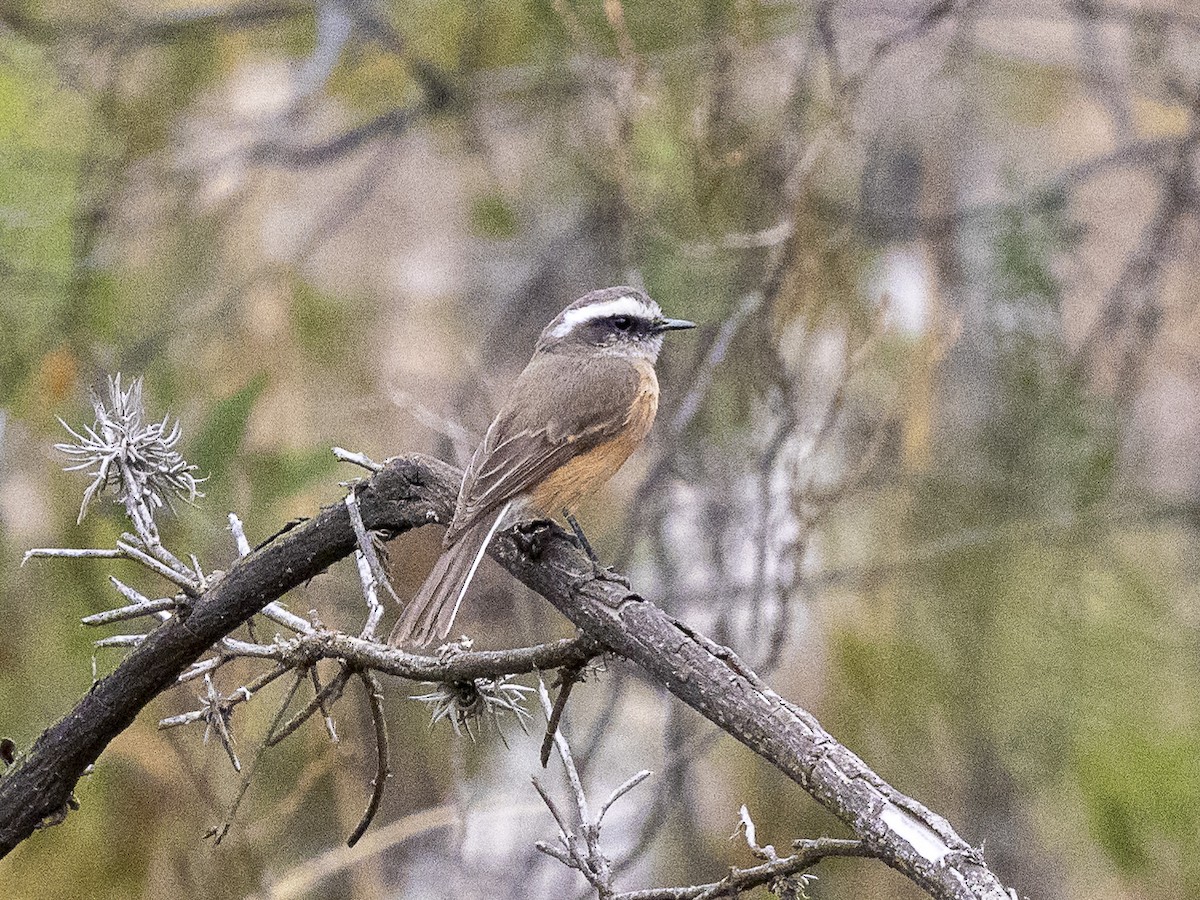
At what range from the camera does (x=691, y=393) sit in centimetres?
446

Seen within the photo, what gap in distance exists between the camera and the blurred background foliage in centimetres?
427

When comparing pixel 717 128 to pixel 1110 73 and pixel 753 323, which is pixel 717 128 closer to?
pixel 753 323

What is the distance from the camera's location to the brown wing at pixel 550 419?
2822mm

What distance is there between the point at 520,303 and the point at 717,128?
1.45 metres

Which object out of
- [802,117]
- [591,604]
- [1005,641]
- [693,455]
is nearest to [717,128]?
[802,117]

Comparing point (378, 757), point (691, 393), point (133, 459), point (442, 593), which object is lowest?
point (378, 757)

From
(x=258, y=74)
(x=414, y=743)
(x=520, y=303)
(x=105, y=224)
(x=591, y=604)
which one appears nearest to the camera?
(x=591, y=604)

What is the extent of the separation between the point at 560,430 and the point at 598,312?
54cm

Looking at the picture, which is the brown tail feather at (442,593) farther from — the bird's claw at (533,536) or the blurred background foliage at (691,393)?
the blurred background foliage at (691,393)

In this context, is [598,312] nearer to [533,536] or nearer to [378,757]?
[533,536]

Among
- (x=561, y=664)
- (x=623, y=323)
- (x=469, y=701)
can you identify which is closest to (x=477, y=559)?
(x=469, y=701)

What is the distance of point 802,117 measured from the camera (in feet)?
16.5

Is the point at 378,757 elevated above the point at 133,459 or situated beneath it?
situated beneath

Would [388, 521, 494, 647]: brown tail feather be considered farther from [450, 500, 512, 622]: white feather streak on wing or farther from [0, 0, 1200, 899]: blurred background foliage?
[0, 0, 1200, 899]: blurred background foliage
